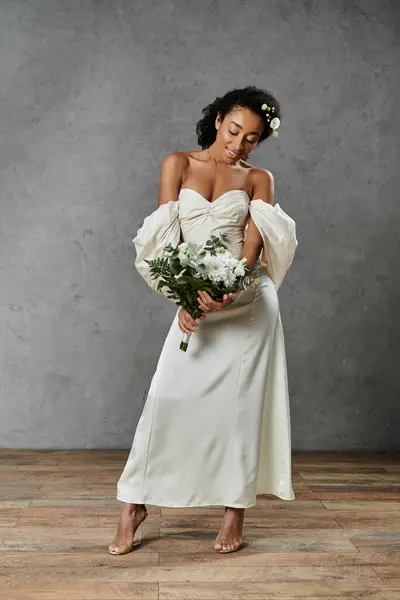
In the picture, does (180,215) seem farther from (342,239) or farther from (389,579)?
(342,239)

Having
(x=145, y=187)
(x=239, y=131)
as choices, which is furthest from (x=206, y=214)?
(x=145, y=187)

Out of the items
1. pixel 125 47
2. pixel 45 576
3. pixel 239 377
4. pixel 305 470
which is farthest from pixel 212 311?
pixel 125 47

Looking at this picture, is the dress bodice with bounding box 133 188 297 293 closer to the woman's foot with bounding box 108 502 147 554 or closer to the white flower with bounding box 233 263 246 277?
the white flower with bounding box 233 263 246 277

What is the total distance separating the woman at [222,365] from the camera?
115 inches

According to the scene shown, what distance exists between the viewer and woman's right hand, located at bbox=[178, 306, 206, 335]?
114 inches

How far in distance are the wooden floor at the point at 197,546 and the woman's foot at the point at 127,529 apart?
0.11ft

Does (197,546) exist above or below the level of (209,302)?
below

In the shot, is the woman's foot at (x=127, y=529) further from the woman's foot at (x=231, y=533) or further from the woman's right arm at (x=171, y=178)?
the woman's right arm at (x=171, y=178)

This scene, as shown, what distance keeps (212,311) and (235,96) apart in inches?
35.0

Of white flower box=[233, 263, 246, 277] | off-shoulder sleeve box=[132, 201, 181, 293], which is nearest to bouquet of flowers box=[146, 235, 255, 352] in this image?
white flower box=[233, 263, 246, 277]

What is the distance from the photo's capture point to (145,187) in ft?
16.6

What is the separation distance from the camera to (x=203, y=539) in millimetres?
3047

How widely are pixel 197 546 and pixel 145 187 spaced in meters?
2.72

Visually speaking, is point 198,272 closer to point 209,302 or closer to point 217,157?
point 209,302
